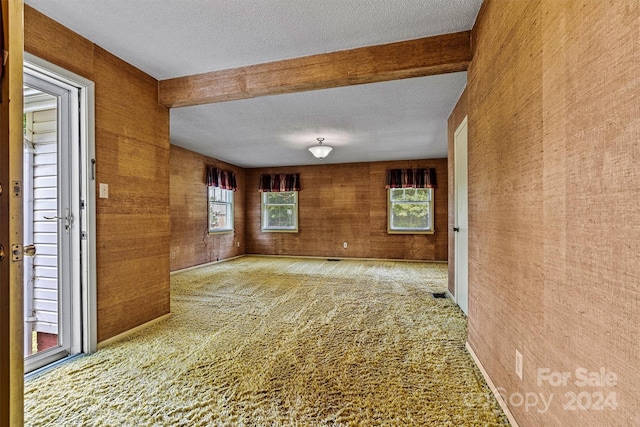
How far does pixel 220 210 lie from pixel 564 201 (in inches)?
256

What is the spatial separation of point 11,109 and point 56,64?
1.67 metres

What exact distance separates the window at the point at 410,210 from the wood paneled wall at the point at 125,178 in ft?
16.4

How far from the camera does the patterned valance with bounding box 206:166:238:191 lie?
611cm

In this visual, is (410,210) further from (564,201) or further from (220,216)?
(564,201)

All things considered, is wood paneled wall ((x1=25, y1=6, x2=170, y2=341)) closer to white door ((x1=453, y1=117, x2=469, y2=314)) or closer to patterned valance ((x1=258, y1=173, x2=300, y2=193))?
white door ((x1=453, y1=117, x2=469, y2=314))

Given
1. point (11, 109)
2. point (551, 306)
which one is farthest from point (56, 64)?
point (551, 306)

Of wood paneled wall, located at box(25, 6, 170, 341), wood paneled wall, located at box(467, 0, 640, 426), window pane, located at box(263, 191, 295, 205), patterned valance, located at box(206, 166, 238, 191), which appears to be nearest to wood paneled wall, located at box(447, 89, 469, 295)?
wood paneled wall, located at box(467, 0, 640, 426)

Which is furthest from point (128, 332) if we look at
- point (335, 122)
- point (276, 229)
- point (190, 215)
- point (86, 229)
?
point (276, 229)

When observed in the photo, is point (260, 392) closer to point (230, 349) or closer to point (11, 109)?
point (230, 349)

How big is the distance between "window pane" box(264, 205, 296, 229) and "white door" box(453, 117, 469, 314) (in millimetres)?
4639

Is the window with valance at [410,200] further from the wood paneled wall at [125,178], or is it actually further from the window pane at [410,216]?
the wood paneled wall at [125,178]

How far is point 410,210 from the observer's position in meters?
6.67

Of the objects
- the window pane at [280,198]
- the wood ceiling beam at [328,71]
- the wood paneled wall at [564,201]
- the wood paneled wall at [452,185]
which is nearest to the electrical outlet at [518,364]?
the wood paneled wall at [564,201]

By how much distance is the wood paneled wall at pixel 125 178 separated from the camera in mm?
2129
